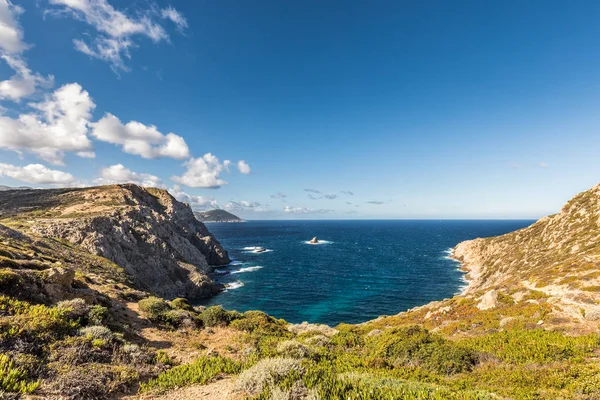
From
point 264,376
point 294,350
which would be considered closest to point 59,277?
point 294,350

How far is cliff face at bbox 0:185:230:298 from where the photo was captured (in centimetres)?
5634

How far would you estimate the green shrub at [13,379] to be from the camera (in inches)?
285

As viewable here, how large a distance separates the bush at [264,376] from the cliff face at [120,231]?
4761 centimetres

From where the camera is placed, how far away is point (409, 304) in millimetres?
62031

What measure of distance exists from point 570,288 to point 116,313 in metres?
39.8

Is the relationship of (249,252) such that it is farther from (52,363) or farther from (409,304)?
(52,363)

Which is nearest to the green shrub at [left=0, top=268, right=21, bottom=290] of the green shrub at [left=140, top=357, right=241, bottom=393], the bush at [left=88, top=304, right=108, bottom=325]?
the bush at [left=88, top=304, right=108, bottom=325]

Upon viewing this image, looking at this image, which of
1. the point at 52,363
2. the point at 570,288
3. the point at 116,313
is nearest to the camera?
the point at 52,363

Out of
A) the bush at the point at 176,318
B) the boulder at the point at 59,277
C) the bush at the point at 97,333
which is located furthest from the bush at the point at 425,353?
the boulder at the point at 59,277

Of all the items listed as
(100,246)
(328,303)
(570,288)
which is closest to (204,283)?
(100,246)

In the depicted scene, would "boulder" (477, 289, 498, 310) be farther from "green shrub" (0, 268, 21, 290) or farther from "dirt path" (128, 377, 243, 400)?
"green shrub" (0, 268, 21, 290)

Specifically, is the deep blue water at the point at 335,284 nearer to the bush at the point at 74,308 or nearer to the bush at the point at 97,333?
the bush at the point at 74,308

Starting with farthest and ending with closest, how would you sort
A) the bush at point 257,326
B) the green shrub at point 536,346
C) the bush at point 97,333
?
1. the bush at point 257,326
2. the green shrub at point 536,346
3. the bush at point 97,333

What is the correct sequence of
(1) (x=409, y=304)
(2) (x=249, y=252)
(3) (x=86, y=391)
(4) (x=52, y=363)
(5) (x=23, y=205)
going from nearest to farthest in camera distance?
(3) (x=86, y=391) → (4) (x=52, y=363) → (1) (x=409, y=304) → (5) (x=23, y=205) → (2) (x=249, y=252)
